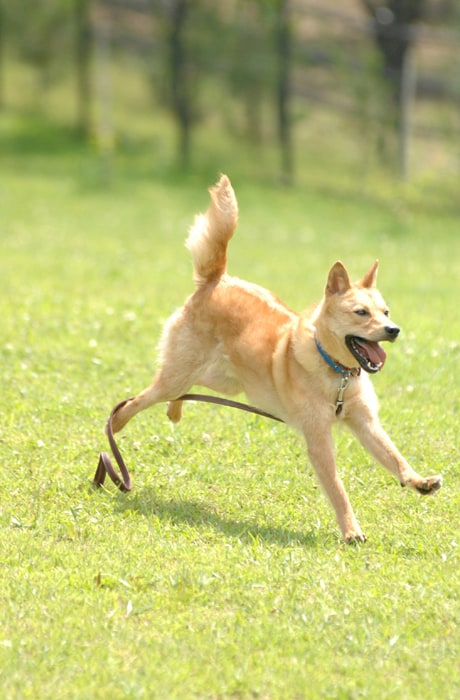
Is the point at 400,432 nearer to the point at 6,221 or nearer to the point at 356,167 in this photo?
the point at 6,221

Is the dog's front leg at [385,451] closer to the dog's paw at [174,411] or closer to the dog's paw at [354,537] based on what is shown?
the dog's paw at [354,537]

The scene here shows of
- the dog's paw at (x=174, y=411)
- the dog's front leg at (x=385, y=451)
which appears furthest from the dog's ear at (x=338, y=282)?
the dog's paw at (x=174, y=411)

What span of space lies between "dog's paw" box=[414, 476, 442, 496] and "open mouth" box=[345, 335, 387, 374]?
0.58 m

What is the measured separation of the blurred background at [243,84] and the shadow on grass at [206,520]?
1364cm

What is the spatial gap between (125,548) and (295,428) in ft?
3.84

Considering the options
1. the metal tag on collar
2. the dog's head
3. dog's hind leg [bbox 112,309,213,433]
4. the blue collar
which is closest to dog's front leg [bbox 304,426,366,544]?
the metal tag on collar

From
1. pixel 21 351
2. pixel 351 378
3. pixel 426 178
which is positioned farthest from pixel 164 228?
pixel 351 378

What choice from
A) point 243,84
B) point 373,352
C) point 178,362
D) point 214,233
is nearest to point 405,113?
point 243,84

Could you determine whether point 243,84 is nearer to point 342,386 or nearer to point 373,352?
point 342,386

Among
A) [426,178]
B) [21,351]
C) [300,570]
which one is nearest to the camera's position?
[300,570]

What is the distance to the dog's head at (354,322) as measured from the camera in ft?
17.2

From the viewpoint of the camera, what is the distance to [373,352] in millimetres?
5301

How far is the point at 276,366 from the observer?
224 inches

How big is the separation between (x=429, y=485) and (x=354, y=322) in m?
0.86
